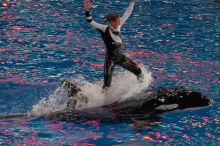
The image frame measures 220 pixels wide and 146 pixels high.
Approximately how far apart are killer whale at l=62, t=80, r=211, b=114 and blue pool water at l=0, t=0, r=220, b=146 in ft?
0.49

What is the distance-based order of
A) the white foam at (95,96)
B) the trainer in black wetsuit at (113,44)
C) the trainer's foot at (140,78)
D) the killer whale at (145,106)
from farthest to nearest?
the trainer's foot at (140,78) → the white foam at (95,96) → the trainer in black wetsuit at (113,44) → the killer whale at (145,106)

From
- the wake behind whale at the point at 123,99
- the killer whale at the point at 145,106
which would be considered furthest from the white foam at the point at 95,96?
the killer whale at the point at 145,106

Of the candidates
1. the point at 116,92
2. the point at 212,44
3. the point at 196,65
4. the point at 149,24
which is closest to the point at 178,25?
the point at 149,24

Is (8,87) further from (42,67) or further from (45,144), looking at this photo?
(45,144)

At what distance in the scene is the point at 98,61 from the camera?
1217 cm

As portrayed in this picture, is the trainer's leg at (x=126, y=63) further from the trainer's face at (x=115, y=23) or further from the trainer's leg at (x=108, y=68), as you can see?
the trainer's face at (x=115, y=23)

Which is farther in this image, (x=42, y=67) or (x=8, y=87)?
(x=42, y=67)

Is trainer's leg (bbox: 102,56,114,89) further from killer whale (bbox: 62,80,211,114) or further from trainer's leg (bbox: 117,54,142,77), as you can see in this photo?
killer whale (bbox: 62,80,211,114)

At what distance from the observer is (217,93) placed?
9.59 metres

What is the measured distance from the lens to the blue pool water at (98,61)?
7.55m

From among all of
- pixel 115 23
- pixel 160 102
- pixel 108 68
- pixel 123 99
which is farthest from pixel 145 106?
pixel 115 23

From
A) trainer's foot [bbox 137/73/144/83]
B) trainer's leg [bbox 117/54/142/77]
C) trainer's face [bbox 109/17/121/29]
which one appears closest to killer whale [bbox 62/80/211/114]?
trainer's foot [bbox 137/73/144/83]

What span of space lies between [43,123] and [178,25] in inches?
378

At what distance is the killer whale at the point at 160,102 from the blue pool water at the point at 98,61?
15 cm
